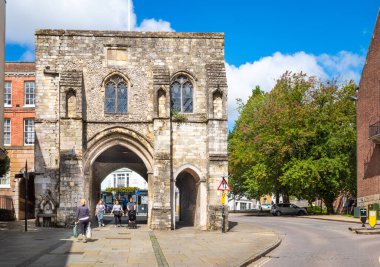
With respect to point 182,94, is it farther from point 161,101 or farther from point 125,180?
point 125,180

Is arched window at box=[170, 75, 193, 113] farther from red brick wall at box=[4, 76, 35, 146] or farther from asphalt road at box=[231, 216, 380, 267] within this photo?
red brick wall at box=[4, 76, 35, 146]

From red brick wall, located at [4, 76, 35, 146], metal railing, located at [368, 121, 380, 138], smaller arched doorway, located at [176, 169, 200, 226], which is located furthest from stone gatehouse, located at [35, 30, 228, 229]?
red brick wall, located at [4, 76, 35, 146]

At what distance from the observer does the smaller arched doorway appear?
3063 cm

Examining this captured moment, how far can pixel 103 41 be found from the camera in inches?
1184

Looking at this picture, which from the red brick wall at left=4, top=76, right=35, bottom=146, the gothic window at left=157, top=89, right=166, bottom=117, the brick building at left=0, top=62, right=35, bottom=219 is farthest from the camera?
the red brick wall at left=4, top=76, right=35, bottom=146

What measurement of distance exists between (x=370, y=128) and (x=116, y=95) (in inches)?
687

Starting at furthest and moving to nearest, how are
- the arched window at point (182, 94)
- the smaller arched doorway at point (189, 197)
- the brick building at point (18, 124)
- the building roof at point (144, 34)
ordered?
1. the brick building at point (18, 124)
2. the smaller arched doorway at point (189, 197)
3. the arched window at point (182, 94)
4. the building roof at point (144, 34)

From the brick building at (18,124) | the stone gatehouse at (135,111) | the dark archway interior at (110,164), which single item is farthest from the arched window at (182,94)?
the brick building at (18,124)

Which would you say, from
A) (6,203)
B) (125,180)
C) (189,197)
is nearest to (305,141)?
(189,197)

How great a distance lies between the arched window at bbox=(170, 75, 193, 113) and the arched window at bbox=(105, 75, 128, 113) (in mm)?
2374

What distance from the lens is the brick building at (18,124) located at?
40.9 m

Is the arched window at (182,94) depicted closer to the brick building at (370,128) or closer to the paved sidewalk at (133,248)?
the paved sidewalk at (133,248)

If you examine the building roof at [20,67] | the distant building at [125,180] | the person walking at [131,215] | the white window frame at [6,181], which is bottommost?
the person walking at [131,215]

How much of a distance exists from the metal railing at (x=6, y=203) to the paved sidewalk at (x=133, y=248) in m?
12.6
